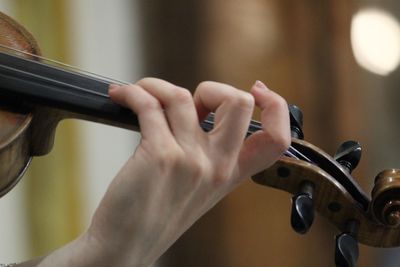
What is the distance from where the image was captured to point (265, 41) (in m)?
1.77

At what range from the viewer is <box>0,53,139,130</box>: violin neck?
2.49ft

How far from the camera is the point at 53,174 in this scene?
1.46m

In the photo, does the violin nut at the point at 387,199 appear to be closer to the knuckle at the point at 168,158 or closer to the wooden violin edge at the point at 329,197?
the wooden violin edge at the point at 329,197

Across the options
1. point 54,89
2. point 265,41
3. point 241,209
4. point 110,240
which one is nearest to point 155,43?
point 265,41

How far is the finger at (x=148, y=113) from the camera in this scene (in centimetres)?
66

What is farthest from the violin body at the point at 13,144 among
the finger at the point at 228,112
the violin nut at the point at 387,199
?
the violin nut at the point at 387,199

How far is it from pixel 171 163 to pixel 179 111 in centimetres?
6

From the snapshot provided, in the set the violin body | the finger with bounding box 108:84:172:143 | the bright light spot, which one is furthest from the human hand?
the bright light spot

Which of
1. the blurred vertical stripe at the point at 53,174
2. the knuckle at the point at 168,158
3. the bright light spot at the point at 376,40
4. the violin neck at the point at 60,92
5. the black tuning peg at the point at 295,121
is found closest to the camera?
the knuckle at the point at 168,158

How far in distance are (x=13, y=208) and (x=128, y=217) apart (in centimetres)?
80

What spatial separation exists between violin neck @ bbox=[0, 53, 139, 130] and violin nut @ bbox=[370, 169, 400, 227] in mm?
315

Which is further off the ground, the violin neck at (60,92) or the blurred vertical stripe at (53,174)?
the violin neck at (60,92)

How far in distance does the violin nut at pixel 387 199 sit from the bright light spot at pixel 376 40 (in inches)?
42.3

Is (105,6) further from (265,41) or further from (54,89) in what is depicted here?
(54,89)
